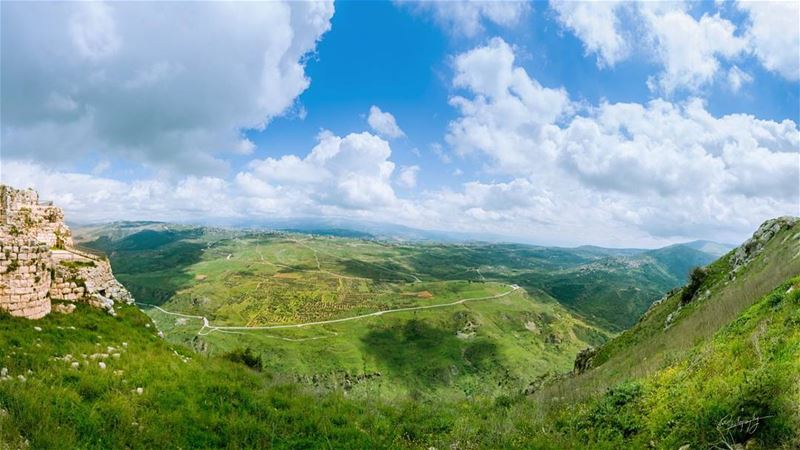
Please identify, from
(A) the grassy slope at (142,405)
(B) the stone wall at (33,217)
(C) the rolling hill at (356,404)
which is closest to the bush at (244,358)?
(C) the rolling hill at (356,404)

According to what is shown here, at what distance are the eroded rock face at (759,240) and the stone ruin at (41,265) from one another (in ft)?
167

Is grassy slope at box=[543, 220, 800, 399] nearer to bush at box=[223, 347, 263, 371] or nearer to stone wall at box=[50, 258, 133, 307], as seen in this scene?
Answer: bush at box=[223, 347, 263, 371]

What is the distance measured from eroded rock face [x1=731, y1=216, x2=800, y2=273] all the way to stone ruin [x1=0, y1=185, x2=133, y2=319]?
5078 cm

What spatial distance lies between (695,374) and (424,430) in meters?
9.68

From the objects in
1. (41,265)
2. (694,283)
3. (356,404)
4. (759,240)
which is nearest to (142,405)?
(356,404)

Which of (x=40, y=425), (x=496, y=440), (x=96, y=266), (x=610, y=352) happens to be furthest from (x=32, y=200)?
(x=610, y=352)

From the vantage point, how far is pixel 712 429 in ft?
30.9

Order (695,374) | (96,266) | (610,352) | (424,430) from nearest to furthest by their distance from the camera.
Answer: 1. (695,374)
2. (424,430)
3. (96,266)
4. (610,352)

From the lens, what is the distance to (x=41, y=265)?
18281 millimetres

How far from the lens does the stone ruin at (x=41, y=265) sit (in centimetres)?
1680

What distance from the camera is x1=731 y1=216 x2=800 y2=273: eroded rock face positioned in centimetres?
3619

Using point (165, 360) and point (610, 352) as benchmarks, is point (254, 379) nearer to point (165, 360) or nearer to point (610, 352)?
point (165, 360)

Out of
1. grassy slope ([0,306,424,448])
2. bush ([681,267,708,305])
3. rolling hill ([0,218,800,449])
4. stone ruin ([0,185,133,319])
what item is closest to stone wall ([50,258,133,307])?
stone ruin ([0,185,133,319])

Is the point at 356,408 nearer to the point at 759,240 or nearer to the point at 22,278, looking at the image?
the point at 22,278
